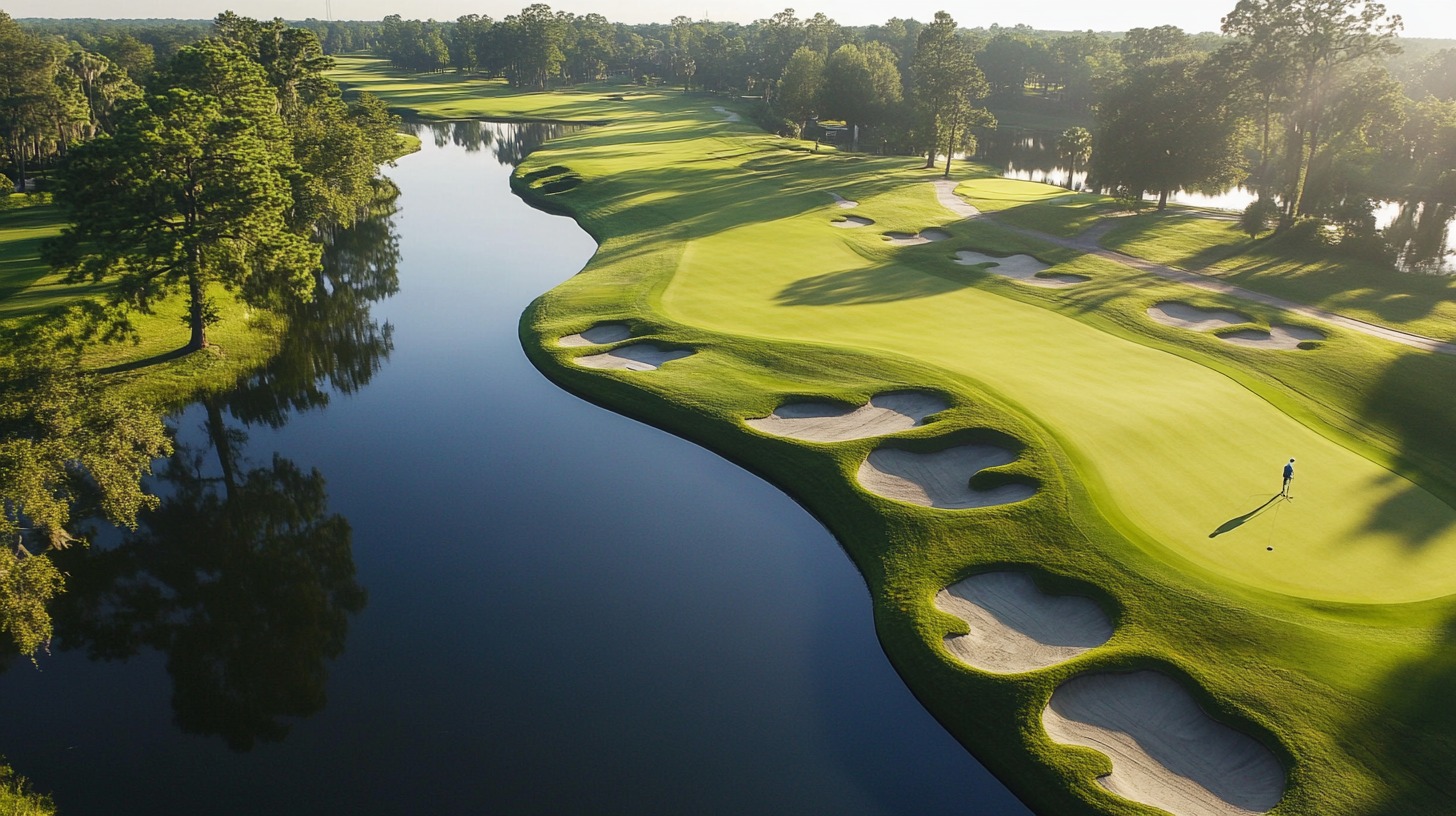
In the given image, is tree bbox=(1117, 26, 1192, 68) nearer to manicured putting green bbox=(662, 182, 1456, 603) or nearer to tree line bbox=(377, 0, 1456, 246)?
tree line bbox=(377, 0, 1456, 246)

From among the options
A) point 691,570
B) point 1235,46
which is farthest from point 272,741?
point 1235,46

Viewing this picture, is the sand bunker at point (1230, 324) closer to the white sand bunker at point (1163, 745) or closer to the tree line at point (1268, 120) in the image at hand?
the tree line at point (1268, 120)

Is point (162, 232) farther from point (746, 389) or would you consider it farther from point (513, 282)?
point (746, 389)

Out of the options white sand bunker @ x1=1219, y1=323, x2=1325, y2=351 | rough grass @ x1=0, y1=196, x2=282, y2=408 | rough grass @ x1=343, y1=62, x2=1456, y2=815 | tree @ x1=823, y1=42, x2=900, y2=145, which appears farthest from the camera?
tree @ x1=823, y1=42, x2=900, y2=145

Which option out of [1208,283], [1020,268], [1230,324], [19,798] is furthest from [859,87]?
[19,798]

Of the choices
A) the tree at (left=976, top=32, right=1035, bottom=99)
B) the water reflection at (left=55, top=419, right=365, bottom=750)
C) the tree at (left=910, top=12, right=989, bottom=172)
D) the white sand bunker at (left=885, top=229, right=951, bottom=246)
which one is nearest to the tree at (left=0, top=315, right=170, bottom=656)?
the water reflection at (left=55, top=419, right=365, bottom=750)

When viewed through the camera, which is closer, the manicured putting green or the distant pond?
the manicured putting green

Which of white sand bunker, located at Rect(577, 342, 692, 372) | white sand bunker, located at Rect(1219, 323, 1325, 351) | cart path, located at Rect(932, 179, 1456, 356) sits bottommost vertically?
white sand bunker, located at Rect(577, 342, 692, 372)
